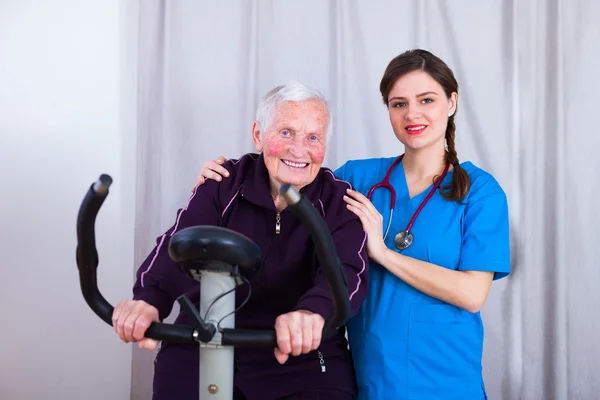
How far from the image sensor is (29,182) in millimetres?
2385

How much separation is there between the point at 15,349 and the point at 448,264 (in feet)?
5.56

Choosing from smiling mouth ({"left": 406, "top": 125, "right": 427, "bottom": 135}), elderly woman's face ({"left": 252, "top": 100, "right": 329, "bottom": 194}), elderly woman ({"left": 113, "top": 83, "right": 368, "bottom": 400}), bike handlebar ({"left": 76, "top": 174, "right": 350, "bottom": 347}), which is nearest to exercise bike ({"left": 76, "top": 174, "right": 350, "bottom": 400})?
bike handlebar ({"left": 76, "top": 174, "right": 350, "bottom": 347})

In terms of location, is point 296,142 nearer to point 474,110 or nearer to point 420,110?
point 420,110

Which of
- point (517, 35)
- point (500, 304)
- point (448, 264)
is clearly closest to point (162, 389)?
point (448, 264)

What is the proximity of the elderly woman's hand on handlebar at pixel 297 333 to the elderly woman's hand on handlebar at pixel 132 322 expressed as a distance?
0.79 feet

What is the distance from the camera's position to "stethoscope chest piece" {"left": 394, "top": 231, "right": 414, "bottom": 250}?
5.80ft

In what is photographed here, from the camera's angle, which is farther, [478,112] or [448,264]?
[478,112]

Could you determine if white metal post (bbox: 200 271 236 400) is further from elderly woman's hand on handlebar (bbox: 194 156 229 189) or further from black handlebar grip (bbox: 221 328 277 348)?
elderly woman's hand on handlebar (bbox: 194 156 229 189)

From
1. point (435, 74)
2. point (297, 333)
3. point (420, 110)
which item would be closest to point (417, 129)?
point (420, 110)

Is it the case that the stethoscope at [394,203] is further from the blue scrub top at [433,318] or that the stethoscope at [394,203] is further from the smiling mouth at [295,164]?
the smiling mouth at [295,164]

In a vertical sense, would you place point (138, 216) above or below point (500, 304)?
above

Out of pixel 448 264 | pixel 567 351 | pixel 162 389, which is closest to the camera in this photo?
pixel 162 389

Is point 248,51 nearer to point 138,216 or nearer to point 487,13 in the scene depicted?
point 138,216

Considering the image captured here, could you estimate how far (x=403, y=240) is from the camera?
1.77 metres
